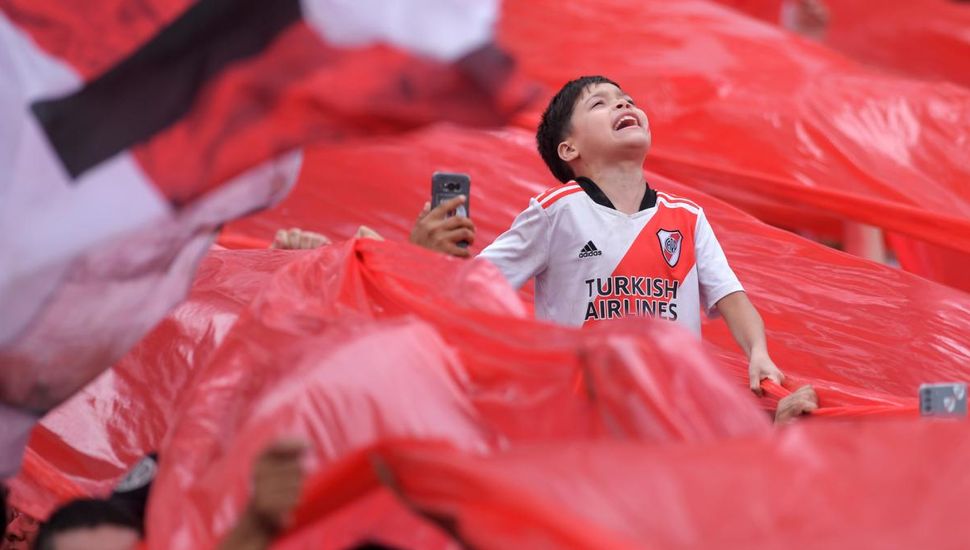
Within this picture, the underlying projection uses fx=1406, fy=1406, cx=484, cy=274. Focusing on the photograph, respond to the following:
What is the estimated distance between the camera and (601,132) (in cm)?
221

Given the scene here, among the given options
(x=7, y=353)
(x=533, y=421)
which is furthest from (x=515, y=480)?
(x=7, y=353)

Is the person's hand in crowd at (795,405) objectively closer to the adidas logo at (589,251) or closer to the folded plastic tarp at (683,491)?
the adidas logo at (589,251)

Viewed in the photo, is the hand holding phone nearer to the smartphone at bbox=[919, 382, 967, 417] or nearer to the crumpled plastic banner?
the crumpled plastic banner

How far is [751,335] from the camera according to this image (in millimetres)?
2137

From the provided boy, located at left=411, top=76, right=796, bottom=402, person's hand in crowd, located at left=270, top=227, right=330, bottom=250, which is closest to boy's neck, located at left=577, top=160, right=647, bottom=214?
boy, located at left=411, top=76, right=796, bottom=402

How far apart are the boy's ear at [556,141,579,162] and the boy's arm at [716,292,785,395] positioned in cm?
33

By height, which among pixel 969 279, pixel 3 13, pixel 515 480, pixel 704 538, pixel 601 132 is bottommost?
pixel 969 279

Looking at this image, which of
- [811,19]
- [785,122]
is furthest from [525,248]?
[811,19]

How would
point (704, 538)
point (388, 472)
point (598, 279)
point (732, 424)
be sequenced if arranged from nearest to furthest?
point (704, 538) → point (388, 472) → point (732, 424) → point (598, 279)

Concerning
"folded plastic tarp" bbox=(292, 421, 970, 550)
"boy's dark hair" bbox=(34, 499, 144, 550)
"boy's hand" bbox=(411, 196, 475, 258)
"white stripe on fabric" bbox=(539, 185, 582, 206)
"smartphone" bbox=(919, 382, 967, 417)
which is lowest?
"smartphone" bbox=(919, 382, 967, 417)

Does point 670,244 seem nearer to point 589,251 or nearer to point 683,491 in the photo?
point 589,251

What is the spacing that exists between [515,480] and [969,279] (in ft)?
5.97

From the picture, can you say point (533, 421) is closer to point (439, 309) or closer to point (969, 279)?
point (439, 309)

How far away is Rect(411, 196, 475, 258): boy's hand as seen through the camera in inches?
76.4
